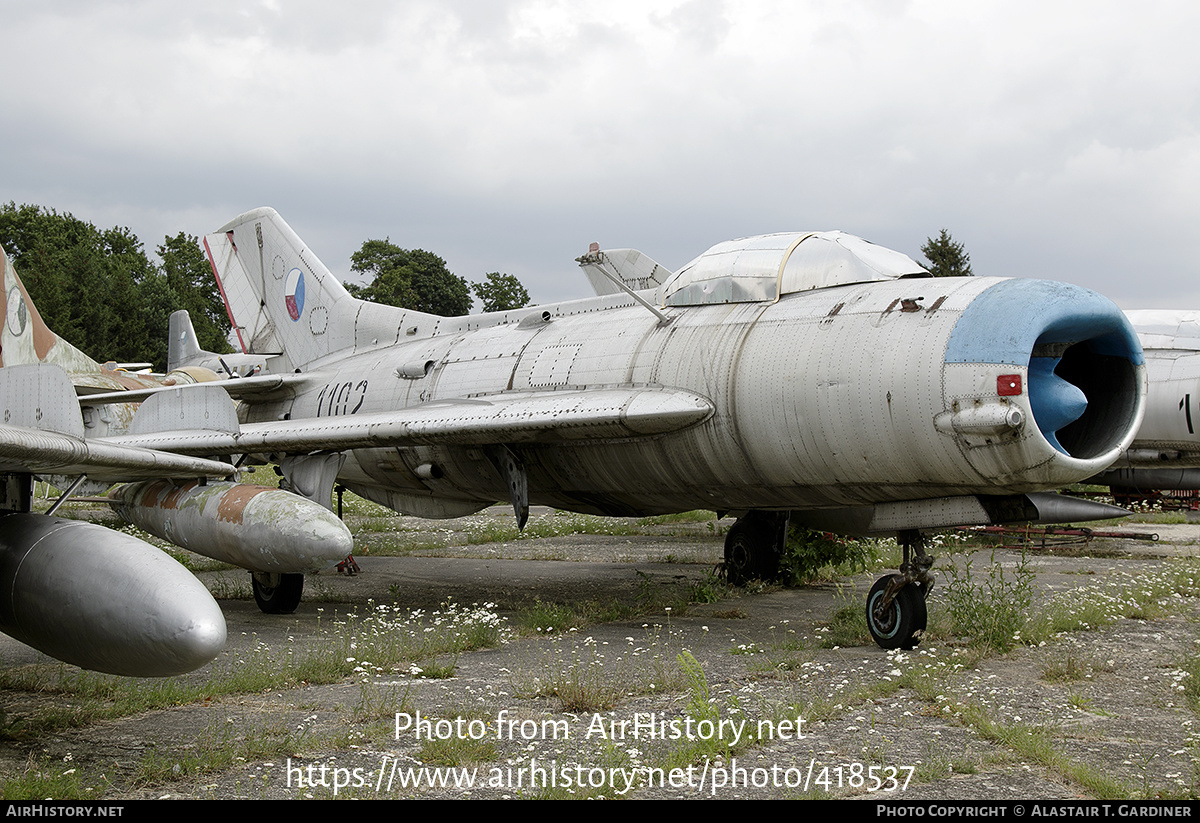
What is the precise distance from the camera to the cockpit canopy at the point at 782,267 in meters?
7.58

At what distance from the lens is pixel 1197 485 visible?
14805 mm

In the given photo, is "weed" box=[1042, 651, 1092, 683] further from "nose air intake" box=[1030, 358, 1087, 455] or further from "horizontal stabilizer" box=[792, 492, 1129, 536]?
"nose air intake" box=[1030, 358, 1087, 455]

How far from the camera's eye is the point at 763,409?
7.10m

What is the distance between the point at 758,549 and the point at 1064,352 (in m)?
4.20

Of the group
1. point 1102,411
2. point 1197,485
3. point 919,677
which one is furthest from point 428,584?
point 1197,485

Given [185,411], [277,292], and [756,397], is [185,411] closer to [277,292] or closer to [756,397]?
[756,397]

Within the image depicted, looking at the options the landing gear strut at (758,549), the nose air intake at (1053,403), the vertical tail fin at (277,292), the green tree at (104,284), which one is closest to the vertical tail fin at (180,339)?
the vertical tail fin at (277,292)

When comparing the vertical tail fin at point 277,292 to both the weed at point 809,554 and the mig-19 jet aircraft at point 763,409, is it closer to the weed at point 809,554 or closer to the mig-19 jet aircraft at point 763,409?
the mig-19 jet aircraft at point 763,409

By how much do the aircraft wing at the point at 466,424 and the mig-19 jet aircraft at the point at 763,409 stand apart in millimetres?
21

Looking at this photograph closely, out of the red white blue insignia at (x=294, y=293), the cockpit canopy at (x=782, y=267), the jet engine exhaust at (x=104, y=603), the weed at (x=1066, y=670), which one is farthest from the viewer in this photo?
the red white blue insignia at (x=294, y=293)

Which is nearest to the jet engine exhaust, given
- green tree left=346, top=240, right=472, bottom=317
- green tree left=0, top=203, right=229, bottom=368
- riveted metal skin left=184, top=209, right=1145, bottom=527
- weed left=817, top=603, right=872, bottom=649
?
riveted metal skin left=184, top=209, right=1145, bottom=527

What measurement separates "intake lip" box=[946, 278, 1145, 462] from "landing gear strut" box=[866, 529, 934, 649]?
1249 millimetres

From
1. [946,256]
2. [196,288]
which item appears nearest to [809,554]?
[946,256]

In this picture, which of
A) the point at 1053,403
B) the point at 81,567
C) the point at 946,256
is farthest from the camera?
the point at 946,256
